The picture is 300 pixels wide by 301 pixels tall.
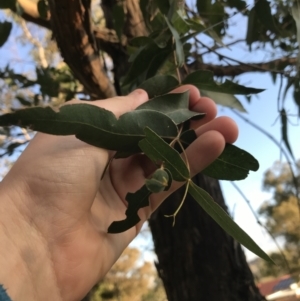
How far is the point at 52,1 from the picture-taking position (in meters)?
0.58

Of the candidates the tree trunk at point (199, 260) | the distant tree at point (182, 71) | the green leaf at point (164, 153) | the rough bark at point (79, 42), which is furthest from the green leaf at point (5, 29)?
the green leaf at point (164, 153)

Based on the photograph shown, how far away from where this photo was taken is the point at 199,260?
715 mm

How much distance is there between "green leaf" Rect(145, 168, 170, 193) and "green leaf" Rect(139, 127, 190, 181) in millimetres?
28

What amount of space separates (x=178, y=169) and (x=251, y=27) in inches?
15.8

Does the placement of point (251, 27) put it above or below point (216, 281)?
above

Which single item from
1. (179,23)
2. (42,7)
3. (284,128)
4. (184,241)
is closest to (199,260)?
(184,241)

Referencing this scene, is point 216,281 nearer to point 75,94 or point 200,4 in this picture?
point 200,4

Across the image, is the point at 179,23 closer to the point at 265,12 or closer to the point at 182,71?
the point at 265,12

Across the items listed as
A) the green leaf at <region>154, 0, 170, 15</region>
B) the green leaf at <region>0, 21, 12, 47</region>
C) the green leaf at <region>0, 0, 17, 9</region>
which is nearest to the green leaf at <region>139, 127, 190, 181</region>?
the green leaf at <region>154, 0, 170, 15</region>

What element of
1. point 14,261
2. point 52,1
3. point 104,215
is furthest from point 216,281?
point 52,1

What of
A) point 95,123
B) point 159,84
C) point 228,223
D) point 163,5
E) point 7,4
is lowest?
point 228,223

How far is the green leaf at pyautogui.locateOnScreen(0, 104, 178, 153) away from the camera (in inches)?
13.1

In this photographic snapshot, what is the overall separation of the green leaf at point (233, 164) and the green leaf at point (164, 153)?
0.27 ft

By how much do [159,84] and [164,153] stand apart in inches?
8.6
